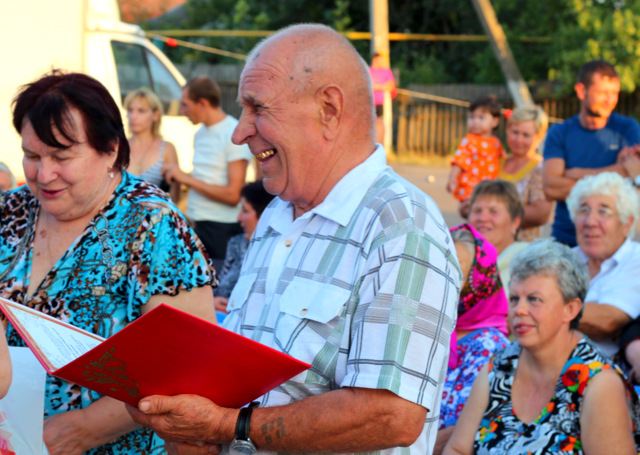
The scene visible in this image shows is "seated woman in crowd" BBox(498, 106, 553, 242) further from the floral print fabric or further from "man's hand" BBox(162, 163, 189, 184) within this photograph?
"man's hand" BBox(162, 163, 189, 184)

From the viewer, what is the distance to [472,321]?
383 centimetres

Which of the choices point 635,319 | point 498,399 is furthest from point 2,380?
point 635,319

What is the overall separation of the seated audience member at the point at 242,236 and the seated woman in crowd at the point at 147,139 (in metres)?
1.25

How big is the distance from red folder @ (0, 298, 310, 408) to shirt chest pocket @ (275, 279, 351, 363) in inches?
3.8

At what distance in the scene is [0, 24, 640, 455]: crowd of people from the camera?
173cm

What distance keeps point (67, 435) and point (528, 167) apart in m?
4.67

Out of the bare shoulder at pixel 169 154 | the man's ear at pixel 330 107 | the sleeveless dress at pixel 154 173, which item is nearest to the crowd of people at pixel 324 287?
the man's ear at pixel 330 107

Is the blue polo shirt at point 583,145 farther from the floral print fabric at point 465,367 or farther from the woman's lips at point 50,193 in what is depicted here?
the woman's lips at point 50,193

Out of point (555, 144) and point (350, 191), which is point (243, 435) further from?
point (555, 144)

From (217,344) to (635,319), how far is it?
2.71 metres

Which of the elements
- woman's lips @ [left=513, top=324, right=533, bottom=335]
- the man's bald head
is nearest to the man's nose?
the man's bald head

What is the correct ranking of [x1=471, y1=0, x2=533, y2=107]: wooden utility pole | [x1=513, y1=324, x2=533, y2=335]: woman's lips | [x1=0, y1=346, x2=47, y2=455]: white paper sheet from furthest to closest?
1. [x1=471, y1=0, x2=533, y2=107]: wooden utility pole
2. [x1=513, y1=324, x2=533, y2=335]: woman's lips
3. [x1=0, y1=346, x2=47, y2=455]: white paper sheet

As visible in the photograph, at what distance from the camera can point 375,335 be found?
1.70 metres

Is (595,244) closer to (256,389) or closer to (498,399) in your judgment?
(498,399)
